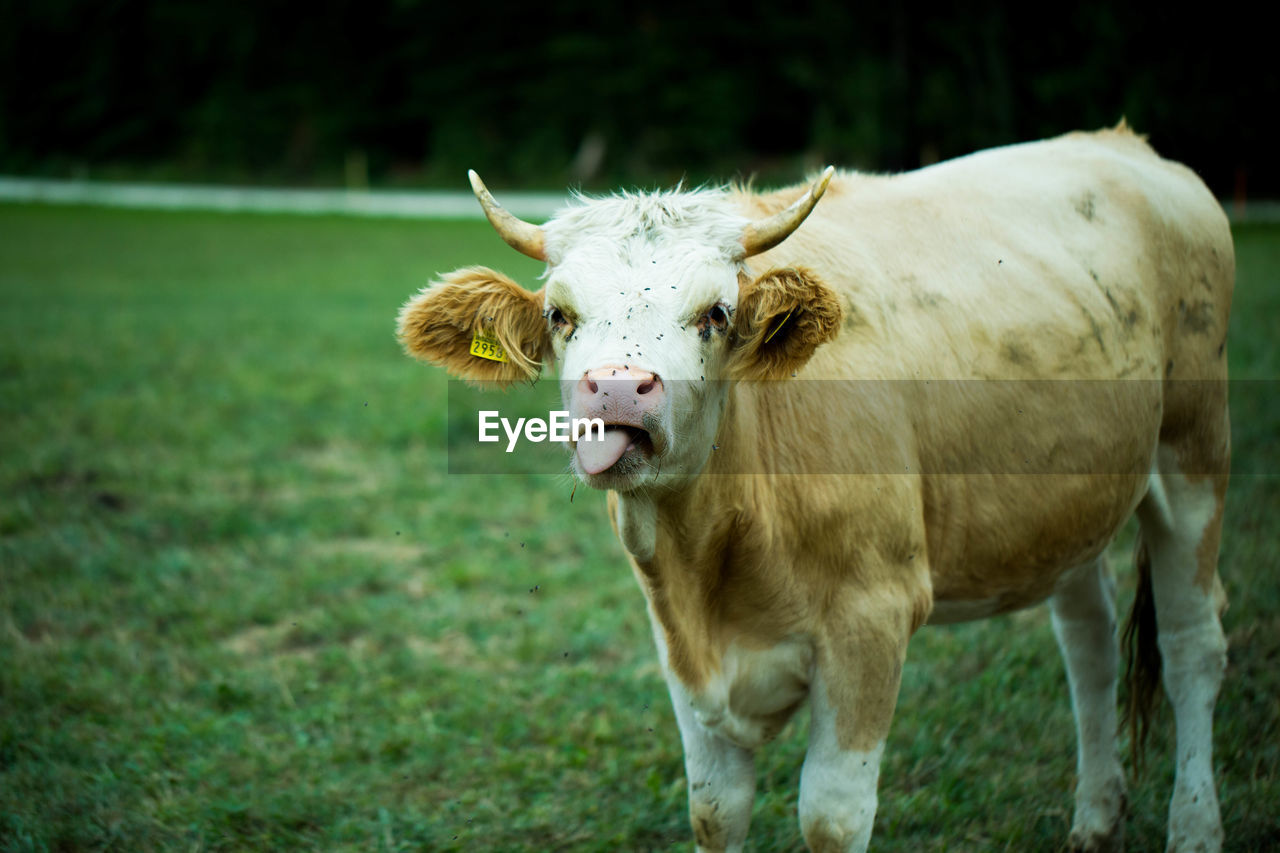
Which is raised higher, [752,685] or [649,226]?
[649,226]

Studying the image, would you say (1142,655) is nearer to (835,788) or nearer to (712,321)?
(835,788)

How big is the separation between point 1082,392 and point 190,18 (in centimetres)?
4050

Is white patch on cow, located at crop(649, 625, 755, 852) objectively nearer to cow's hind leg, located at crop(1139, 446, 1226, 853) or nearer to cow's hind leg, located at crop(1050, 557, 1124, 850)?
cow's hind leg, located at crop(1050, 557, 1124, 850)

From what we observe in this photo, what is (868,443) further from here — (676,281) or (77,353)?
(77,353)

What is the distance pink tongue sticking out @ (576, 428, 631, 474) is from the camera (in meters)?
2.12

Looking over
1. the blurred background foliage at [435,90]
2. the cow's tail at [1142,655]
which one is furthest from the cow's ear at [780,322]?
the blurred background foliage at [435,90]

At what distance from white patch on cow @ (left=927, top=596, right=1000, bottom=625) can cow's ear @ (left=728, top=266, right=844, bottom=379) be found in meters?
0.92

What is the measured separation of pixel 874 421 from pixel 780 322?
Result: 0.46 meters

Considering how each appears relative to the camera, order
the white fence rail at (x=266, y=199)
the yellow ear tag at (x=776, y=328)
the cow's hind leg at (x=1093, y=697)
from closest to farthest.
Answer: the yellow ear tag at (x=776, y=328) → the cow's hind leg at (x=1093, y=697) → the white fence rail at (x=266, y=199)

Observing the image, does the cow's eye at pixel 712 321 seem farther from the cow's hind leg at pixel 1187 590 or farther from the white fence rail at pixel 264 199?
the white fence rail at pixel 264 199

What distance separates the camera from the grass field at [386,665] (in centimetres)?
337

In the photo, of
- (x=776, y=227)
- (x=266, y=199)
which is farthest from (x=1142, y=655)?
(x=266, y=199)

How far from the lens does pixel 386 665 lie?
174 inches

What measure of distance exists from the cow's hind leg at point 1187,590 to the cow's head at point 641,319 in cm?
169
